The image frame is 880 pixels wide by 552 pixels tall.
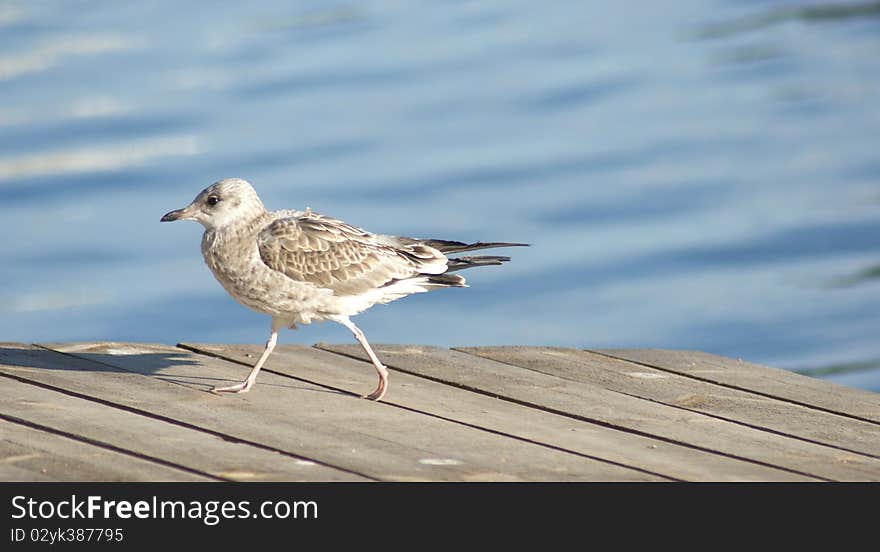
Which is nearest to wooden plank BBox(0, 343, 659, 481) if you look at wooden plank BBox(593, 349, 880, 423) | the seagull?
the seagull

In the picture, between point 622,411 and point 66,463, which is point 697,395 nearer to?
point 622,411

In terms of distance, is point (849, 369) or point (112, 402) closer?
point (112, 402)

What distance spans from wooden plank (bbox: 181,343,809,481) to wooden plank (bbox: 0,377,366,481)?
32.2 inches

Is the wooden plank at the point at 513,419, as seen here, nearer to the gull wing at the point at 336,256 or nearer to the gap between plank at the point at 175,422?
the gull wing at the point at 336,256

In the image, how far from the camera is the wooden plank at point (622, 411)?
210 inches

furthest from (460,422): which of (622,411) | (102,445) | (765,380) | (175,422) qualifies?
(765,380)

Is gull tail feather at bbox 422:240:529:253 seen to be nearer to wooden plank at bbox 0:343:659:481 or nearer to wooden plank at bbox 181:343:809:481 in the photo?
wooden plank at bbox 181:343:809:481

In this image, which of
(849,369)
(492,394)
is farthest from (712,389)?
(849,369)

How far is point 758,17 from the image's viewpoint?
18531 mm

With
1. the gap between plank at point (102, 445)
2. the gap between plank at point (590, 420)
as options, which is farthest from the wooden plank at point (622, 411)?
the gap between plank at point (102, 445)

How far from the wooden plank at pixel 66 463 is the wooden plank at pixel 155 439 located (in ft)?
0.23

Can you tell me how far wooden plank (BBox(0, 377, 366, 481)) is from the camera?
4.91 m
